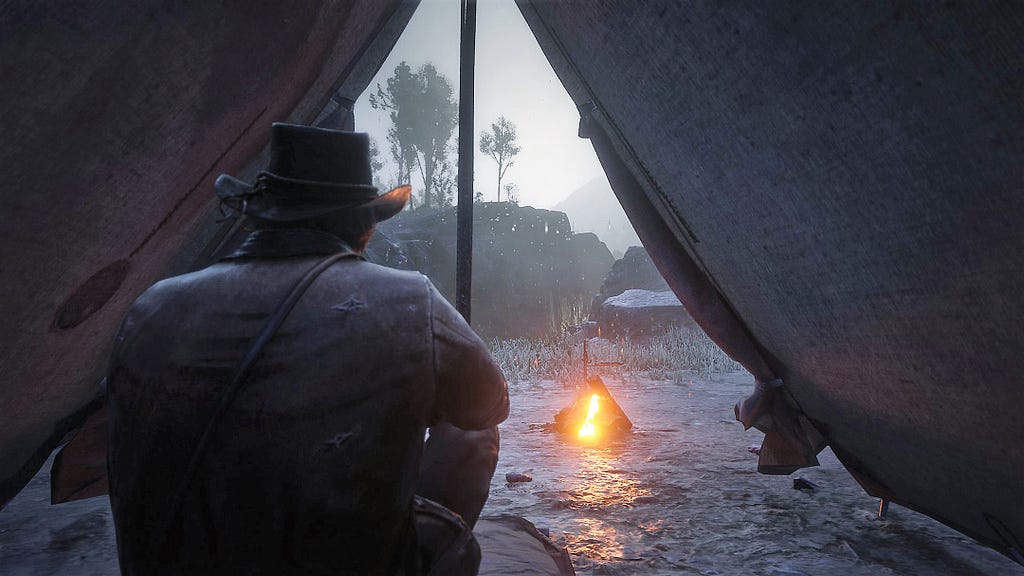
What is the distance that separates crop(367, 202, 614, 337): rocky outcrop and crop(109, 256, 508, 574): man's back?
68.5 feet

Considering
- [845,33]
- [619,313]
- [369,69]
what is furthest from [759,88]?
[619,313]

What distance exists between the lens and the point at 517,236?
2897 centimetres

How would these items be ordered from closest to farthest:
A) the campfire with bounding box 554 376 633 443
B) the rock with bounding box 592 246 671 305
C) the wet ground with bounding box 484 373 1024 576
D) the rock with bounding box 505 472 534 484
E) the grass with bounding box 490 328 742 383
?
1. the wet ground with bounding box 484 373 1024 576
2. the rock with bounding box 505 472 534 484
3. the campfire with bounding box 554 376 633 443
4. the grass with bounding box 490 328 742 383
5. the rock with bounding box 592 246 671 305

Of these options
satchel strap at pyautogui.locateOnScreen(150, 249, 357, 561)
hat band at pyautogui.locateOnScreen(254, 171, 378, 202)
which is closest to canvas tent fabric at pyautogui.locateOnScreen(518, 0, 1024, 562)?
hat band at pyautogui.locateOnScreen(254, 171, 378, 202)

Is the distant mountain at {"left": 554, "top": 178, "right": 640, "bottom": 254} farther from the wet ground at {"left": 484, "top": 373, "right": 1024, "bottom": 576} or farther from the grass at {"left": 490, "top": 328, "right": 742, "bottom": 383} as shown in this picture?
the wet ground at {"left": 484, "top": 373, "right": 1024, "bottom": 576}

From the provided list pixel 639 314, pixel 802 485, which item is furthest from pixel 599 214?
pixel 802 485

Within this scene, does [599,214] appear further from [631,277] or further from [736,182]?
[736,182]

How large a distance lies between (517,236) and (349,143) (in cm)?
2773

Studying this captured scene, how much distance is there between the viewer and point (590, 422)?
5.79m

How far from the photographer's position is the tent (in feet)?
4.00

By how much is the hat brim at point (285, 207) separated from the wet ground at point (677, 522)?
2.28 meters

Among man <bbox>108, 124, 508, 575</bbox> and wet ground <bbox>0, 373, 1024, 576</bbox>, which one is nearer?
man <bbox>108, 124, 508, 575</bbox>

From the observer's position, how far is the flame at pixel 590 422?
5652mm

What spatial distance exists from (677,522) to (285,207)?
3155 millimetres
